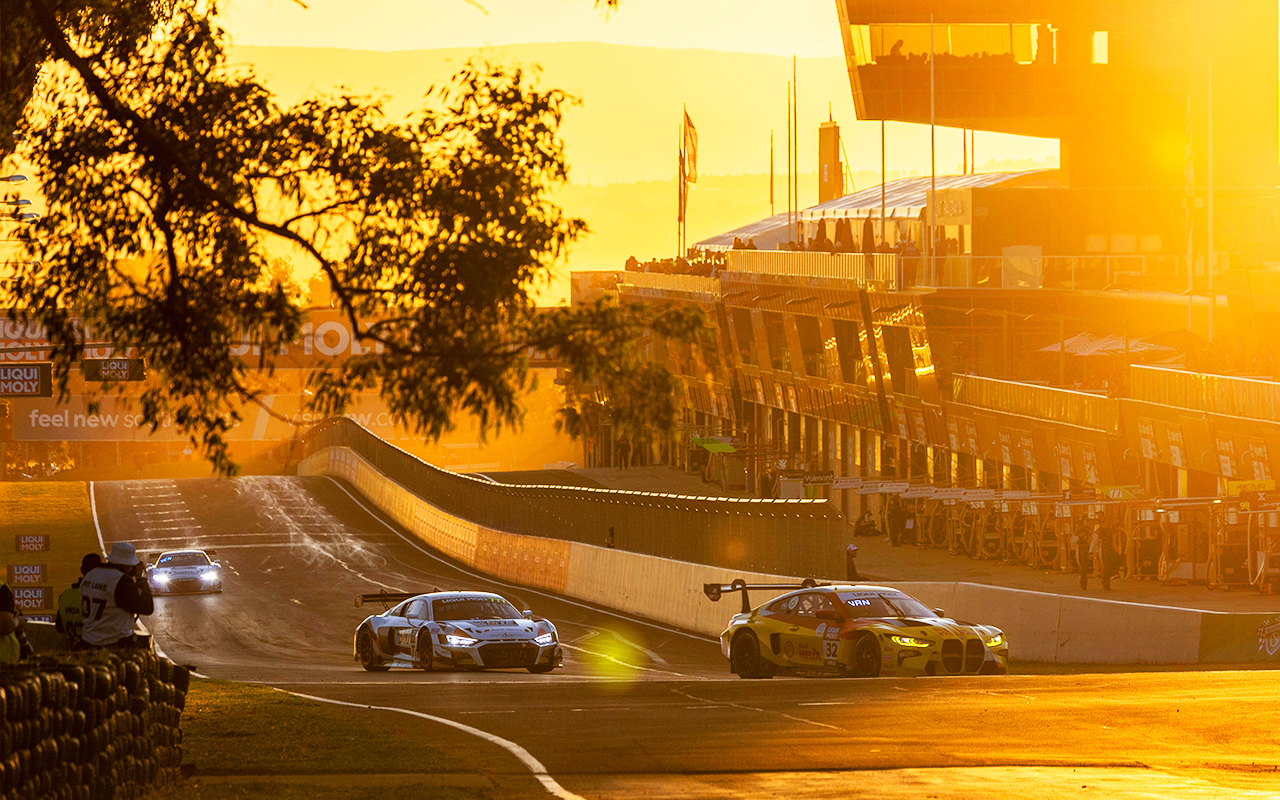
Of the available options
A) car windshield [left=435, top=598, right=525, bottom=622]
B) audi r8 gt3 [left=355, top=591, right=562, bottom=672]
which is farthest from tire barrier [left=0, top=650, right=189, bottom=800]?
car windshield [left=435, top=598, right=525, bottom=622]

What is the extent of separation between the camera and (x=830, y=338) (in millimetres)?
70812

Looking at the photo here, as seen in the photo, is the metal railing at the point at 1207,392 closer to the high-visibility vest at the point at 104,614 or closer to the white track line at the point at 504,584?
the white track line at the point at 504,584

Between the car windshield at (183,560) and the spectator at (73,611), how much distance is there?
3283 cm

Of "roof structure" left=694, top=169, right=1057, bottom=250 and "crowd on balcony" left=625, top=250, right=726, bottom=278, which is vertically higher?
"roof structure" left=694, top=169, right=1057, bottom=250

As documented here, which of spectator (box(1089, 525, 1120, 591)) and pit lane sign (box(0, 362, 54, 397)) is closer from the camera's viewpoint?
pit lane sign (box(0, 362, 54, 397))

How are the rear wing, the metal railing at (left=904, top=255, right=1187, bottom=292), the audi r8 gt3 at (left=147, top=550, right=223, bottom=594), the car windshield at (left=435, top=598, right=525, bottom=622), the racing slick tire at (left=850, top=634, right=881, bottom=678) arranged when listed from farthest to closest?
the metal railing at (left=904, top=255, right=1187, bottom=292) < the audi r8 gt3 at (left=147, top=550, right=223, bottom=594) < the car windshield at (left=435, top=598, right=525, bottom=622) < the rear wing < the racing slick tire at (left=850, top=634, right=881, bottom=678)

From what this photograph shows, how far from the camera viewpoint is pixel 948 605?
33.4 meters

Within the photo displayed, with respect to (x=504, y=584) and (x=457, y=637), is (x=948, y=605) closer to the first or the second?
(x=457, y=637)

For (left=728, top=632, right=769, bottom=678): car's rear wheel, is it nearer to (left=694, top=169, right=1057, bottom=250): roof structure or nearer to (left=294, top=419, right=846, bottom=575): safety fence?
(left=294, top=419, right=846, bottom=575): safety fence

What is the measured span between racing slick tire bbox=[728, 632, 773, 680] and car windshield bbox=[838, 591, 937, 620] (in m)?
1.71

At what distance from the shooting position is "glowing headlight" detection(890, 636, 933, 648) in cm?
2402

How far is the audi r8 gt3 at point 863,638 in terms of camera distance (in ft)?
78.8

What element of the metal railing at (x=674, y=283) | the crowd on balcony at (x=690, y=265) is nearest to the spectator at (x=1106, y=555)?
the metal railing at (x=674, y=283)

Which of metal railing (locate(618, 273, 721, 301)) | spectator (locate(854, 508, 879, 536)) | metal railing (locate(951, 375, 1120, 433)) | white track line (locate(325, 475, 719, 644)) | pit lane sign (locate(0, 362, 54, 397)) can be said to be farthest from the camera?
metal railing (locate(618, 273, 721, 301))
